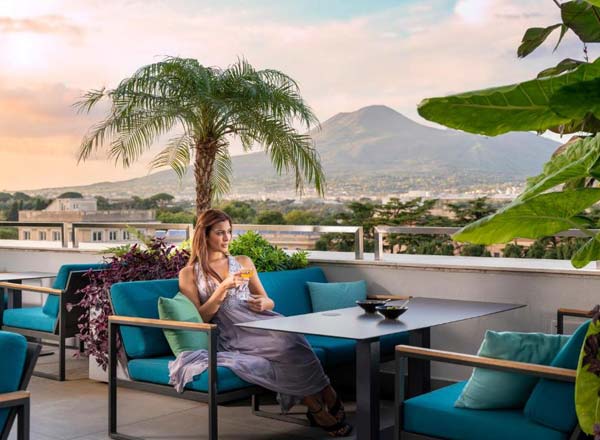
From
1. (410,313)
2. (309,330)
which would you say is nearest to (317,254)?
(410,313)

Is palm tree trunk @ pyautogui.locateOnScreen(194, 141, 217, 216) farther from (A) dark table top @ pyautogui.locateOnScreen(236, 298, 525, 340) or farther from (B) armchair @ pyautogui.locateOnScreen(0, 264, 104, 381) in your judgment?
(A) dark table top @ pyautogui.locateOnScreen(236, 298, 525, 340)

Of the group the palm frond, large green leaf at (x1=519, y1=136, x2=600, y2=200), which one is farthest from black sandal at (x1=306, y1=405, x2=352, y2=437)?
the palm frond

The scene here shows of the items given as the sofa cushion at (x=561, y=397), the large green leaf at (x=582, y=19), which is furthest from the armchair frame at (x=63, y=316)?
the large green leaf at (x=582, y=19)

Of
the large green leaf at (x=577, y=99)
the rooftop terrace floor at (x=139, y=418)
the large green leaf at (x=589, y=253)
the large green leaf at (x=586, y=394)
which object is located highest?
the large green leaf at (x=577, y=99)

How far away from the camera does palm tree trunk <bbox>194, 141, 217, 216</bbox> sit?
803 cm

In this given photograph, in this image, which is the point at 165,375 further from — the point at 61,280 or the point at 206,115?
the point at 206,115

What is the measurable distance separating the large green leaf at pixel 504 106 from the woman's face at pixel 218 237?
3.77m

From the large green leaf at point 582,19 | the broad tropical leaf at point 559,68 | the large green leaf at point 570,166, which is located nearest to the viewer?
the large green leaf at point 570,166

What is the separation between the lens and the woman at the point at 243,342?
454cm

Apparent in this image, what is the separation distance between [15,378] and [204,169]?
16.9 feet

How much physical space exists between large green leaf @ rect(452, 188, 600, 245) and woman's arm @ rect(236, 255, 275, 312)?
11.5 feet

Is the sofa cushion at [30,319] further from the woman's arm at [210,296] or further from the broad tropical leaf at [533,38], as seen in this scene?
the broad tropical leaf at [533,38]

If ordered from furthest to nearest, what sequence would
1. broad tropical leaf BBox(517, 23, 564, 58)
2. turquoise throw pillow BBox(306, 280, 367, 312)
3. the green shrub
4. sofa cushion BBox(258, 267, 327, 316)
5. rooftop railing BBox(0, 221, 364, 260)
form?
rooftop railing BBox(0, 221, 364, 260), the green shrub, turquoise throw pillow BBox(306, 280, 367, 312), sofa cushion BBox(258, 267, 327, 316), broad tropical leaf BBox(517, 23, 564, 58)

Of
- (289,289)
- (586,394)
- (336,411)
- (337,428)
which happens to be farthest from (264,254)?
(586,394)
